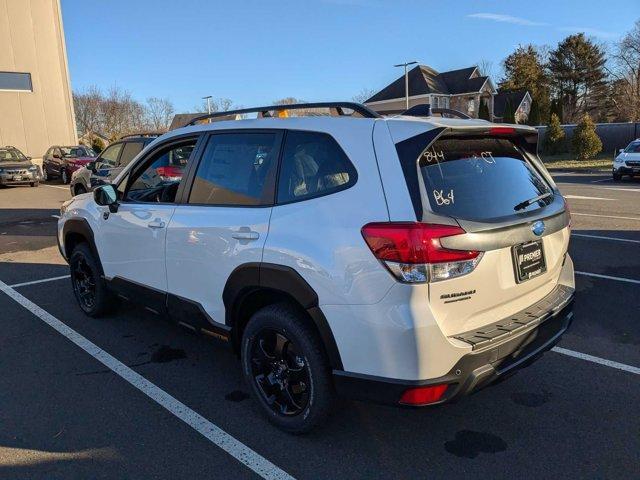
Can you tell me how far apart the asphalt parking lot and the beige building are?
82.1 ft

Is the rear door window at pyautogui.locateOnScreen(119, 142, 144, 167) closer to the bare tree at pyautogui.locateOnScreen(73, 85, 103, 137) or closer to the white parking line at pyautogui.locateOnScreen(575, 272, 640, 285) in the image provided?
the white parking line at pyautogui.locateOnScreen(575, 272, 640, 285)

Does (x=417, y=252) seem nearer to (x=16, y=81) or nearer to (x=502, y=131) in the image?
(x=502, y=131)

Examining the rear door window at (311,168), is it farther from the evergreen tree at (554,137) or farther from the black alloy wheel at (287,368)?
the evergreen tree at (554,137)

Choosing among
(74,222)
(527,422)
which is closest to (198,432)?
(527,422)

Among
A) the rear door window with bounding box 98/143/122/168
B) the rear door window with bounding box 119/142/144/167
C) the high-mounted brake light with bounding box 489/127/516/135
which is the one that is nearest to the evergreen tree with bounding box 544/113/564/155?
the rear door window with bounding box 98/143/122/168

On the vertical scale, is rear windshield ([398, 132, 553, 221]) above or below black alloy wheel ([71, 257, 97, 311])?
above

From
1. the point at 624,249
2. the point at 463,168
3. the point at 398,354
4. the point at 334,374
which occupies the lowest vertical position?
the point at 624,249

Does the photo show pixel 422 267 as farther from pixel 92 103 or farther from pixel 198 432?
pixel 92 103

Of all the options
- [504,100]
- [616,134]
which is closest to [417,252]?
[616,134]

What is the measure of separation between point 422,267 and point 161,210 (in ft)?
7.21

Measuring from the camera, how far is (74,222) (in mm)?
4949

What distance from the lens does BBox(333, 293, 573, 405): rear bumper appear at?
2451 mm

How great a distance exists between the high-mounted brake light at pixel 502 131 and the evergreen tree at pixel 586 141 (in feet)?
92.0

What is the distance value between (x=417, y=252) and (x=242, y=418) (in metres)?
1.69
